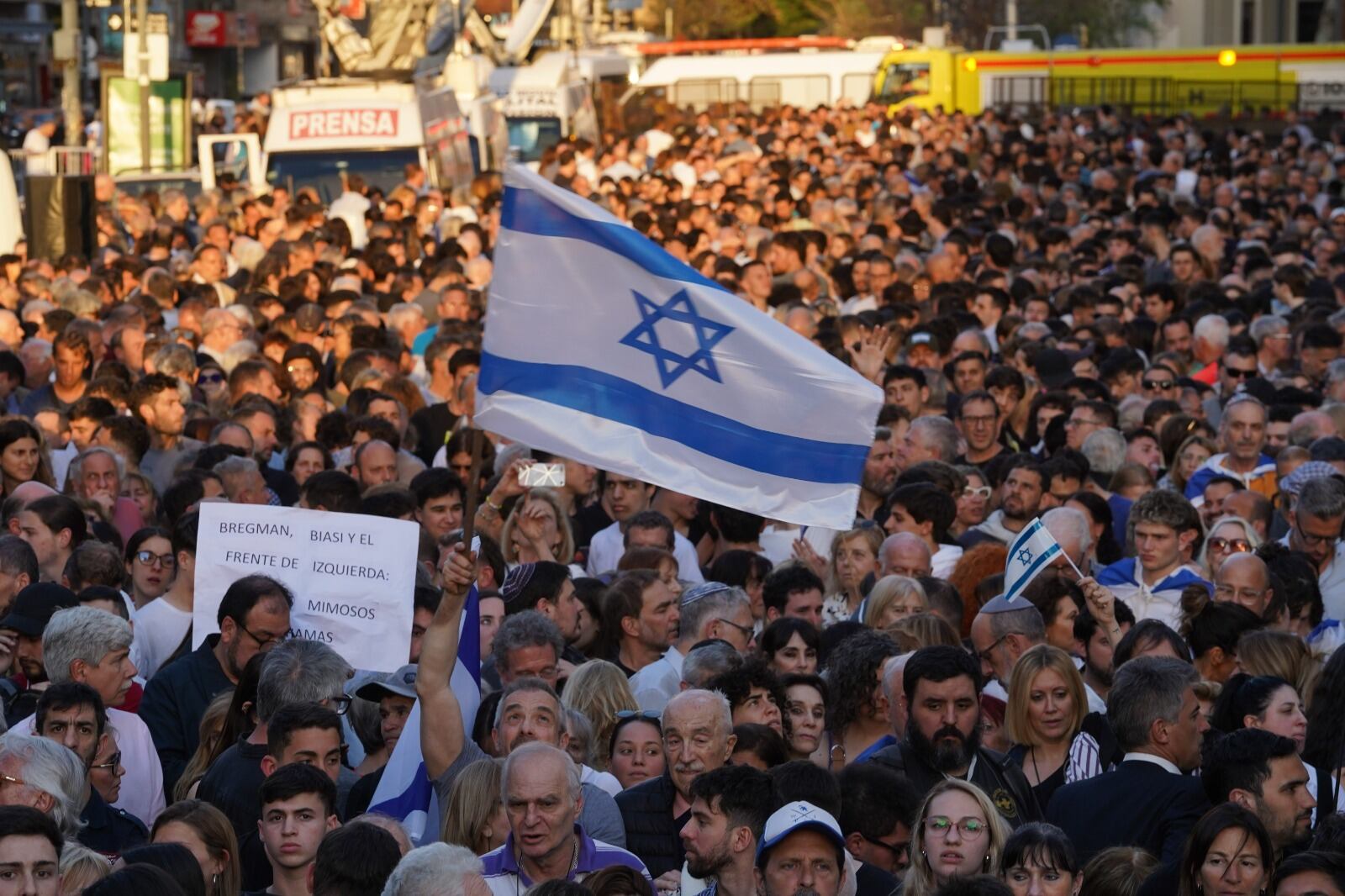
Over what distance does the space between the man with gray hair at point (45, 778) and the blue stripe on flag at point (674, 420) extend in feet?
5.33

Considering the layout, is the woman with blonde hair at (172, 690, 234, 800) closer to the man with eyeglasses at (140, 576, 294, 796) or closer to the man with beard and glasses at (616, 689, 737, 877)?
the man with eyeglasses at (140, 576, 294, 796)

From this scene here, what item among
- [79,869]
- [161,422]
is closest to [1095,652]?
[79,869]

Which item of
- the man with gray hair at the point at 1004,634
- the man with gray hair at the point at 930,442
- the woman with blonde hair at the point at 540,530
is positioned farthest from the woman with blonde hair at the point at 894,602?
the man with gray hair at the point at 930,442

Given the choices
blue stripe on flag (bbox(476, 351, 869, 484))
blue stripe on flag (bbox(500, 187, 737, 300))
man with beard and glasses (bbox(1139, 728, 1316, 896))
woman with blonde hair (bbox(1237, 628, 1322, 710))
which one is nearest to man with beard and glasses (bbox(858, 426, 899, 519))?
woman with blonde hair (bbox(1237, 628, 1322, 710))

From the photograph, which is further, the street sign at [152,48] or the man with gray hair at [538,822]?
the street sign at [152,48]

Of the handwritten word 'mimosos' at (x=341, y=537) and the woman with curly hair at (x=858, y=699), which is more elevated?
the handwritten word 'mimosos' at (x=341, y=537)

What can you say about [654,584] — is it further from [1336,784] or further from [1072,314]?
[1072,314]

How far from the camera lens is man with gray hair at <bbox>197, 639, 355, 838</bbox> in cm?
674

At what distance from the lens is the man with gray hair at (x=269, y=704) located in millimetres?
6738

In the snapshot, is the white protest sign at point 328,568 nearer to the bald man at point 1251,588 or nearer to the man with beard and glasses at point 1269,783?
the man with beard and glasses at point 1269,783

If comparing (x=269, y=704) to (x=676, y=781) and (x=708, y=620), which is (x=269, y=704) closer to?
(x=676, y=781)

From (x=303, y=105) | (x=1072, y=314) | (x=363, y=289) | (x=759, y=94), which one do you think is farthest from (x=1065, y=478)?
(x=759, y=94)

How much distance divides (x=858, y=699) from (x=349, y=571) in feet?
5.73

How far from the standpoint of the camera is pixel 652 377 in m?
7.02
